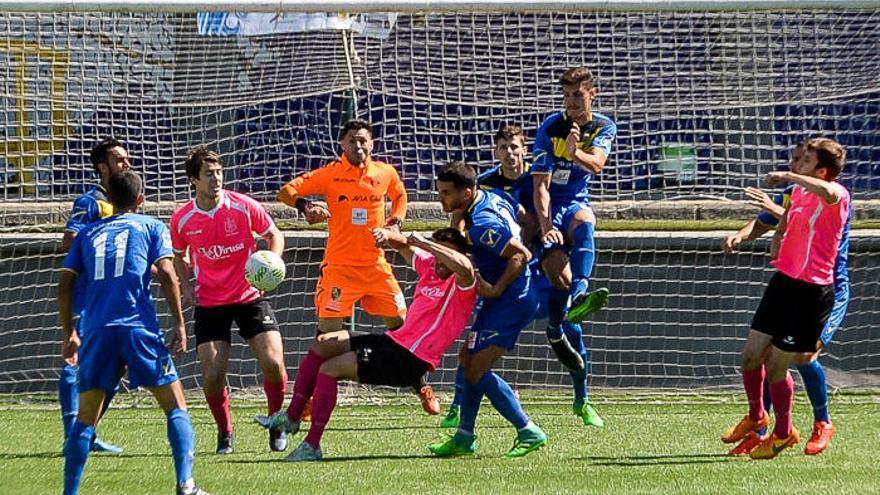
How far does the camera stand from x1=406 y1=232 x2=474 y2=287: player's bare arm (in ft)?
26.8

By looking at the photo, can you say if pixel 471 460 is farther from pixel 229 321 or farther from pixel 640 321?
pixel 640 321

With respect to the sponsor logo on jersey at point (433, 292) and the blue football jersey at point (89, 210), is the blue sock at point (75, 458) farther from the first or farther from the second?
the blue football jersey at point (89, 210)

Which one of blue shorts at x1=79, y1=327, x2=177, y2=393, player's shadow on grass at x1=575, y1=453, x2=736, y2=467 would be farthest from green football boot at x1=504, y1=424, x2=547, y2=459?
blue shorts at x1=79, y1=327, x2=177, y2=393

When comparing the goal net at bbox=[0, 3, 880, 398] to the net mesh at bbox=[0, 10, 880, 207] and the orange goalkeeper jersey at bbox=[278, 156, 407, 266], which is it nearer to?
the net mesh at bbox=[0, 10, 880, 207]

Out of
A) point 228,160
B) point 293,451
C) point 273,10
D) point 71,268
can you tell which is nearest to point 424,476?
point 293,451

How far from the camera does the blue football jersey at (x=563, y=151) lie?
10.1 m

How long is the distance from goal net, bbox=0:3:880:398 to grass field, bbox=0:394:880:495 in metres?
1.53

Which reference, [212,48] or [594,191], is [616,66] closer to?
[594,191]

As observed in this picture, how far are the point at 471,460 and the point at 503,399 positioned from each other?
421 mm

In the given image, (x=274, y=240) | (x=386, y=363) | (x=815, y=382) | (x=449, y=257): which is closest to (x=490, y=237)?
(x=449, y=257)

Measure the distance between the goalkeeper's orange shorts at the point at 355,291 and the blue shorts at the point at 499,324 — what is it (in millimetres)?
2750

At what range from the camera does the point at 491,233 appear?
8.47m

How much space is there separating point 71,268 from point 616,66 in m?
6.80

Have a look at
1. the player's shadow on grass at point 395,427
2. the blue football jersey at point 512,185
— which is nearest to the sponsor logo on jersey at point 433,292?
the blue football jersey at point 512,185
